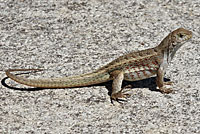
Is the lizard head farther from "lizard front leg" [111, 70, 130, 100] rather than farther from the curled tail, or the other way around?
the curled tail

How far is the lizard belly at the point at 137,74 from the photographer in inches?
229

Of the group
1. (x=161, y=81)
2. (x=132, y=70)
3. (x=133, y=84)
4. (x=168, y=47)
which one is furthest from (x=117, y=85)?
(x=168, y=47)

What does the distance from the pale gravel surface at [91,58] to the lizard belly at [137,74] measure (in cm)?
19

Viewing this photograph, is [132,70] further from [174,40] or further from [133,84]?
[174,40]

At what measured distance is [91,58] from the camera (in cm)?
659

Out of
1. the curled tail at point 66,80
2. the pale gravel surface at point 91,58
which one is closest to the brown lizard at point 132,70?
the curled tail at point 66,80

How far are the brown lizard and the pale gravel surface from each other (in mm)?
157

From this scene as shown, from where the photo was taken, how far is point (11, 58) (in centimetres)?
651

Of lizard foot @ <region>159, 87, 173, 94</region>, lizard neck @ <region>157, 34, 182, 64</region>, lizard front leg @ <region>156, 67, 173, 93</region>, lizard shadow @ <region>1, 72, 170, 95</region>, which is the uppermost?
lizard neck @ <region>157, 34, 182, 64</region>

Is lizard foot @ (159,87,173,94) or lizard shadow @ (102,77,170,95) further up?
lizard foot @ (159,87,173,94)

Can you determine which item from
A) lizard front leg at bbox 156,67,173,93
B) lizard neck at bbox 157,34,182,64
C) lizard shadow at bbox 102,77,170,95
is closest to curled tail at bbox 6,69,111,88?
lizard shadow at bbox 102,77,170,95

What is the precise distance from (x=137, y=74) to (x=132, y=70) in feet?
0.37

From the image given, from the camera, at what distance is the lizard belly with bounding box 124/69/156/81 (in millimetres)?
5816

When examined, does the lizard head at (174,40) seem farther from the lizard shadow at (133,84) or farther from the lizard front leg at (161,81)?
the lizard shadow at (133,84)
